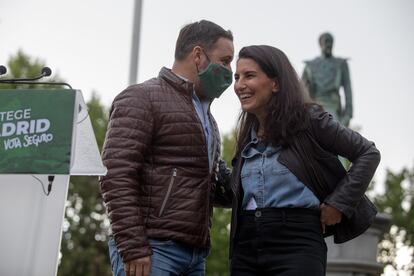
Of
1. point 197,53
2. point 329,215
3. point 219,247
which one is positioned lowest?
point 219,247

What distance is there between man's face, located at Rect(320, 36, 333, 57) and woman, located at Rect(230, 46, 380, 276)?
7419 mm

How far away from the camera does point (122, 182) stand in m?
3.34

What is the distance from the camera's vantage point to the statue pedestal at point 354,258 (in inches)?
356

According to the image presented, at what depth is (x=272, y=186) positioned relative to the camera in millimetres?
3443

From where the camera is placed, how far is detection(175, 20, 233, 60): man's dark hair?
148 inches

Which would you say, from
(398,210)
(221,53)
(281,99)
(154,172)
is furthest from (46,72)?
(398,210)

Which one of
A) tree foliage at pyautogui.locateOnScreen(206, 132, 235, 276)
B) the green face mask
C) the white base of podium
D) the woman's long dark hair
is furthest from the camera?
tree foliage at pyautogui.locateOnScreen(206, 132, 235, 276)

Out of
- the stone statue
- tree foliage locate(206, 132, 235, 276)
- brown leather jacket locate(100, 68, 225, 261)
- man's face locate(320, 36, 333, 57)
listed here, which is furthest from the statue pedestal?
tree foliage locate(206, 132, 235, 276)

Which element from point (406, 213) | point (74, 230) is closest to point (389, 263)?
point (406, 213)

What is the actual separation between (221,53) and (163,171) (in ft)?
2.38

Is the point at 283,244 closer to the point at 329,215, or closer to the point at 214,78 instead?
the point at 329,215

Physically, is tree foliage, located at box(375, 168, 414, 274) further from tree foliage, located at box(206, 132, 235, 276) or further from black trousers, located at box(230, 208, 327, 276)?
black trousers, located at box(230, 208, 327, 276)

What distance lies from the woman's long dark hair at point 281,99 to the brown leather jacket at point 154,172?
1.15 feet

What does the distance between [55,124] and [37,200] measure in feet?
1.10
